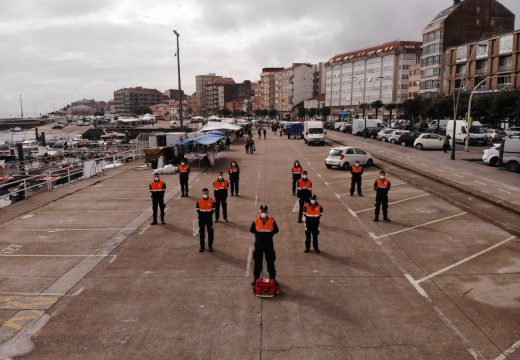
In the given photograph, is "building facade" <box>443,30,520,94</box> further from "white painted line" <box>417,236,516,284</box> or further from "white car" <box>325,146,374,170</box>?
"white painted line" <box>417,236,516,284</box>

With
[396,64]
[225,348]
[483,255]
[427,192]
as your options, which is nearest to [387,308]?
[225,348]

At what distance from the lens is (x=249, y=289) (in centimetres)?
941

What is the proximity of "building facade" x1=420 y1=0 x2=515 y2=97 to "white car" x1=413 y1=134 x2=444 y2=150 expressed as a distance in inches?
2127

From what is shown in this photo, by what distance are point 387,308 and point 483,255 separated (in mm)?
4725

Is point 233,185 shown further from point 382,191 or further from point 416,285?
point 416,285

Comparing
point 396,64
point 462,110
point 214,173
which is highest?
point 396,64

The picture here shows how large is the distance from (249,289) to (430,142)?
36193mm

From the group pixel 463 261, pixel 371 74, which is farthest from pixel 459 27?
pixel 463 261

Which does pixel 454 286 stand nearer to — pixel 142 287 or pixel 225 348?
pixel 225 348

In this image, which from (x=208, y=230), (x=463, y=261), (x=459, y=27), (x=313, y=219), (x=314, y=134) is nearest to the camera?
(x=463, y=261)

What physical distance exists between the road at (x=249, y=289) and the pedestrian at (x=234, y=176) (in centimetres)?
297

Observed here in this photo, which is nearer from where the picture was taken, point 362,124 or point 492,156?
point 492,156

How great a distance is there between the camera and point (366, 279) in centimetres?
998

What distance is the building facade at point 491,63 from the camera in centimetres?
6831
